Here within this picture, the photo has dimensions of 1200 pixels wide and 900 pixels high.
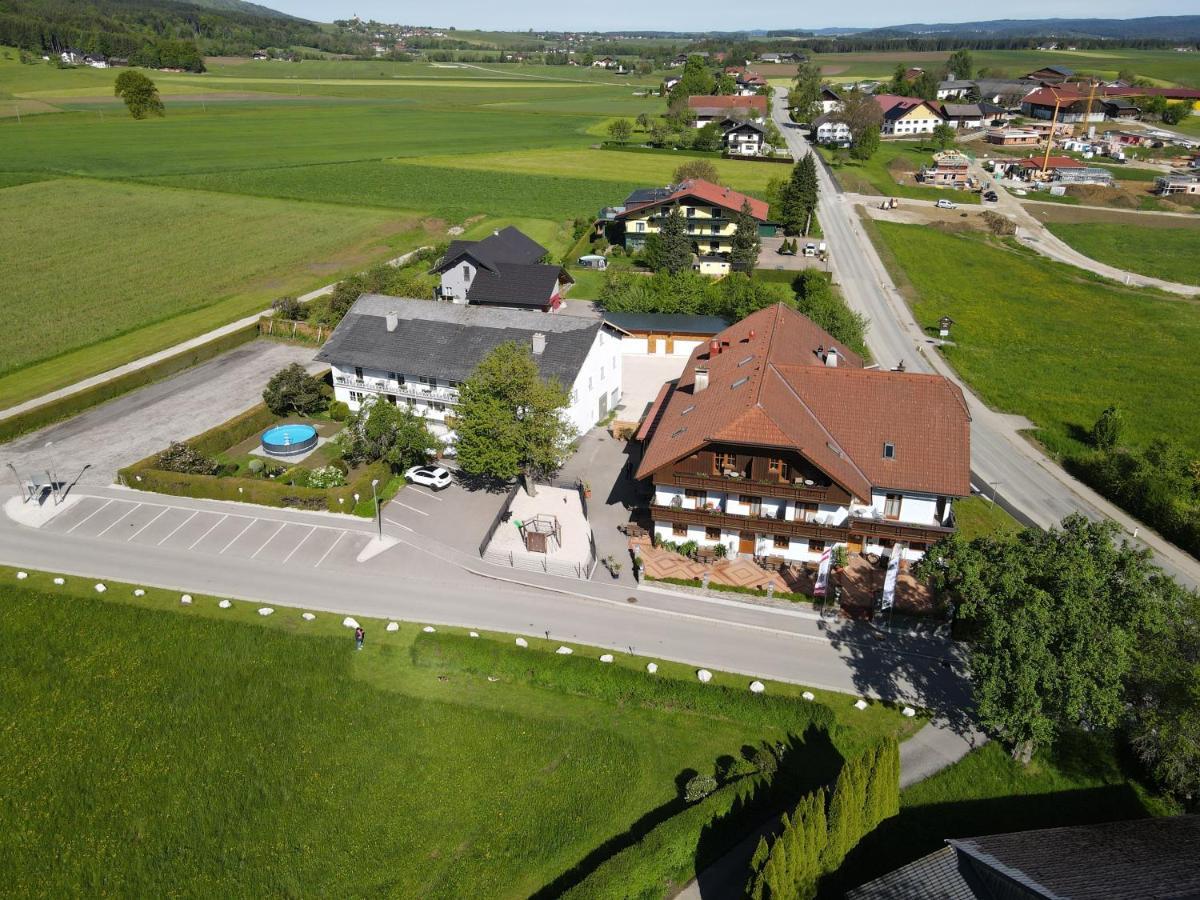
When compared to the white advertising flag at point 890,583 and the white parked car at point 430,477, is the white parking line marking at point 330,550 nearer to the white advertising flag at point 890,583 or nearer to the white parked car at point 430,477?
the white parked car at point 430,477

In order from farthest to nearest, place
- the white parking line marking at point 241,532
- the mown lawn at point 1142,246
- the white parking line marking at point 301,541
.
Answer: the mown lawn at point 1142,246 → the white parking line marking at point 241,532 → the white parking line marking at point 301,541

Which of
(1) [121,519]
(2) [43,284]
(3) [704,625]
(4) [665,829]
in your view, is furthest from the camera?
(2) [43,284]

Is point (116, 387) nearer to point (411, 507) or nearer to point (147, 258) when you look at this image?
point (411, 507)

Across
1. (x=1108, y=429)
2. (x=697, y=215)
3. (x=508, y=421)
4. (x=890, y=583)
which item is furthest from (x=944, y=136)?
(x=890, y=583)

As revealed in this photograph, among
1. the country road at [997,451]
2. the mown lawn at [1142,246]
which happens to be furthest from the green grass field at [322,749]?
the mown lawn at [1142,246]

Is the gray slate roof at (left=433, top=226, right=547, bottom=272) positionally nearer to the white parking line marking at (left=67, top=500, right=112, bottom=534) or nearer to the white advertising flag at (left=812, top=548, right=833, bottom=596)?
the white parking line marking at (left=67, top=500, right=112, bottom=534)

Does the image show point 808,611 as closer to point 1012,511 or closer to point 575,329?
point 1012,511

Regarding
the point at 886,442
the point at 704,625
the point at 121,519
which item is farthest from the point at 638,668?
the point at 121,519
